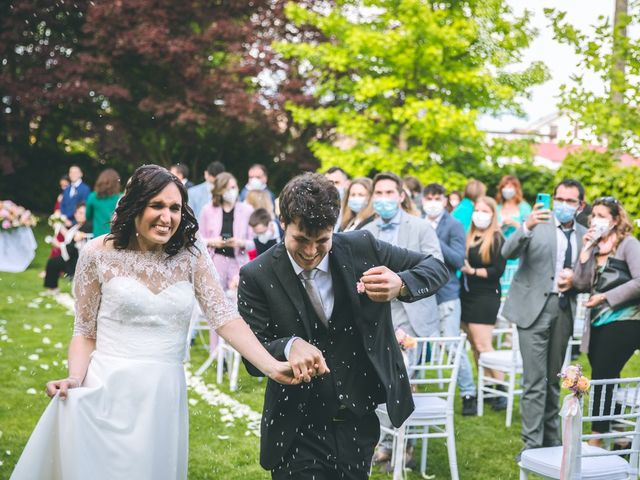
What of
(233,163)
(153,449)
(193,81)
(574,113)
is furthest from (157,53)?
(153,449)

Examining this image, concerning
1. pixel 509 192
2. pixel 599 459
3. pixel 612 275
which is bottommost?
pixel 599 459

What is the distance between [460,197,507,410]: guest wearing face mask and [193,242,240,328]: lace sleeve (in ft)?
14.8

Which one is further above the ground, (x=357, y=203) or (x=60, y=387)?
(x=357, y=203)

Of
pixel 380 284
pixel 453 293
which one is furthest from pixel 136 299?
pixel 453 293

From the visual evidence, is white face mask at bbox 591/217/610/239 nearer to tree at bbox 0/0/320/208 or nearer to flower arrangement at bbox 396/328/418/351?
flower arrangement at bbox 396/328/418/351

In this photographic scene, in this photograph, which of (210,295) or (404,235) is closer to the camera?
(210,295)

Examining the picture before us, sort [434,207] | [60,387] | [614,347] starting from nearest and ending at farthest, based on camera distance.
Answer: [60,387] < [614,347] < [434,207]

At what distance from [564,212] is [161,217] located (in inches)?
151

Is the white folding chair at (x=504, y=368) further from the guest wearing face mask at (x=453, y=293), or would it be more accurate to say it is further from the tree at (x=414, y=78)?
the tree at (x=414, y=78)

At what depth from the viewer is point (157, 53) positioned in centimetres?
2055

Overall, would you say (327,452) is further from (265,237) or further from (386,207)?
(265,237)

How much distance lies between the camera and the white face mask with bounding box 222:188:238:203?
891cm

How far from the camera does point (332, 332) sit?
332 centimetres

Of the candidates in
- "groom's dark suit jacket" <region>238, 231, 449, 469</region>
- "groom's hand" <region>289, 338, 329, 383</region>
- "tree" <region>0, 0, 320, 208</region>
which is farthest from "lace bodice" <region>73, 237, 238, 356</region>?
"tree" <region>0, 0, 320, 208</region>
